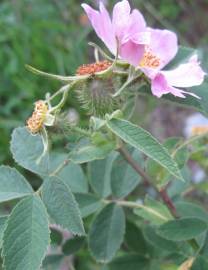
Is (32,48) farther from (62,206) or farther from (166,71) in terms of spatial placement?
(62,206)

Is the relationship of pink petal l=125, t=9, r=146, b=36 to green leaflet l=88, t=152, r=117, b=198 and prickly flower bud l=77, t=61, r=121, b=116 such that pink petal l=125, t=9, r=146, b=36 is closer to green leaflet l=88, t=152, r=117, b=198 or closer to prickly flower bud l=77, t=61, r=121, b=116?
prickly flower bud l=77, t=61, r=121, b=116

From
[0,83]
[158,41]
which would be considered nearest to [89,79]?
[158,41]

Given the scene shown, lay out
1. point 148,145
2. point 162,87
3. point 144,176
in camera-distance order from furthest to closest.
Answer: point 144,176, point 162,87, point 148,145

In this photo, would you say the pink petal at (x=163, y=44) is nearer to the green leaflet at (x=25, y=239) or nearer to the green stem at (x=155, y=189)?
the green stem at (x=155, y=189)

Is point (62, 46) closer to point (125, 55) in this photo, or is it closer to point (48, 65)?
point (48, 65)

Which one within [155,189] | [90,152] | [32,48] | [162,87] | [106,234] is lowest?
[32,48]

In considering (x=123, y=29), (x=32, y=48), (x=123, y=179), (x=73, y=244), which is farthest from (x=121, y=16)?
(x=32, y=48)

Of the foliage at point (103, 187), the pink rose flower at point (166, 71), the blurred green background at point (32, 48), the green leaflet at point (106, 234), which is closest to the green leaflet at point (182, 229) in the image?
the foliage at point (103, 187)
